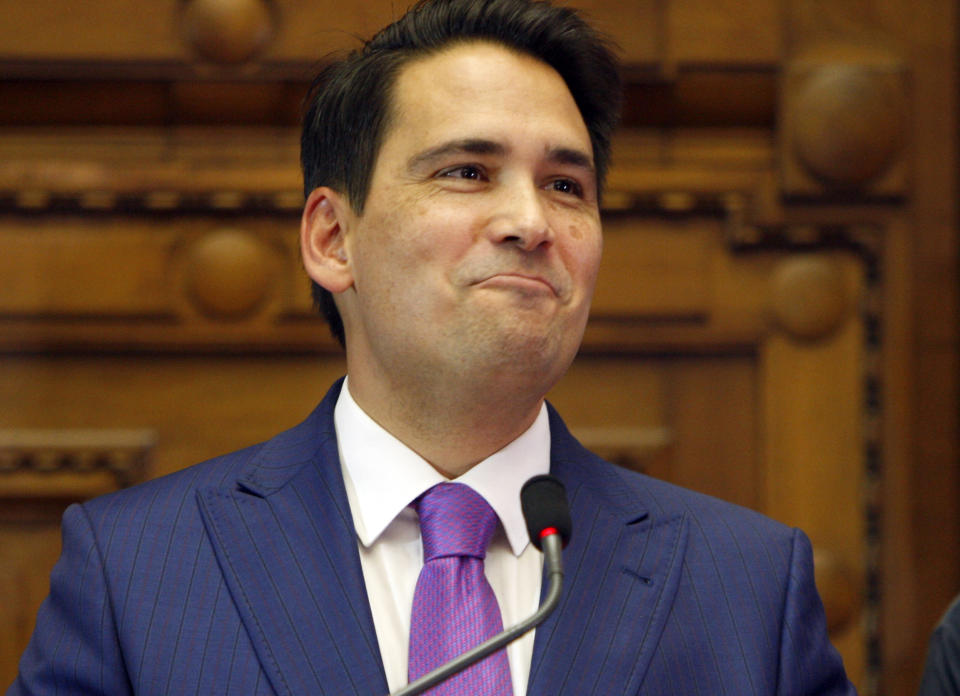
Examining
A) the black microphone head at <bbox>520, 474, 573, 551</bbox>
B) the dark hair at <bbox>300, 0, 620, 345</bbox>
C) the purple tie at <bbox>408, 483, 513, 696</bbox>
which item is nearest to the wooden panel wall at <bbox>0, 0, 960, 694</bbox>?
the dark hair at <bbox>300, 0, 620, 345</bbox>

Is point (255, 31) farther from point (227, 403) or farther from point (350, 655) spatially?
point (350, 655)

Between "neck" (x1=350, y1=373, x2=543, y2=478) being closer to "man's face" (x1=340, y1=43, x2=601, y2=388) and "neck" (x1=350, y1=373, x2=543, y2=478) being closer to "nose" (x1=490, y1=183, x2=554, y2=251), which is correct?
"man's face" (x1=340, y1=43, x2=601, y2=388)

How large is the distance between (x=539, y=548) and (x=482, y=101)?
468mm

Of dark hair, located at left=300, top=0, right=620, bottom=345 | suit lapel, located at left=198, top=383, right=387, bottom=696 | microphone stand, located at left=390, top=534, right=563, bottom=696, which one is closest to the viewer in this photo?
microphone stand, located at left=390, top=534, right=563, bottom=696

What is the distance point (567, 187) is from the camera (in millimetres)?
1263

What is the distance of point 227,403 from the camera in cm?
170

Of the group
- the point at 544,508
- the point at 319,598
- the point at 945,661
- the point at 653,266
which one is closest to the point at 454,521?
the point at 319,598

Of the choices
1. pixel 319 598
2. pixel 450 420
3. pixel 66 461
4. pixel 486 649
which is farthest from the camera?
pixel 66 461

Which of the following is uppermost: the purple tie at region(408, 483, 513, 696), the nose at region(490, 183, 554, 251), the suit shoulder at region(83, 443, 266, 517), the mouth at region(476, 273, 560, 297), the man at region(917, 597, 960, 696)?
the nose at region(490, 183, 554, 251)

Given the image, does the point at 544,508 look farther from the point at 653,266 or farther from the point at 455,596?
the point at 653,266

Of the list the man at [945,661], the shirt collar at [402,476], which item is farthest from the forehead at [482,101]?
the man at [945,661]

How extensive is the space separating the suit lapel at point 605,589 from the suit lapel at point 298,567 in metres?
0.16

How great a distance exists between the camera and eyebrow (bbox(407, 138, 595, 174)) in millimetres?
1190

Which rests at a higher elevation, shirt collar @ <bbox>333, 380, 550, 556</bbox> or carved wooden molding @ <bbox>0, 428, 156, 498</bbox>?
shirt collar @ <bbox>333, 380, 550, 556</bbox>
